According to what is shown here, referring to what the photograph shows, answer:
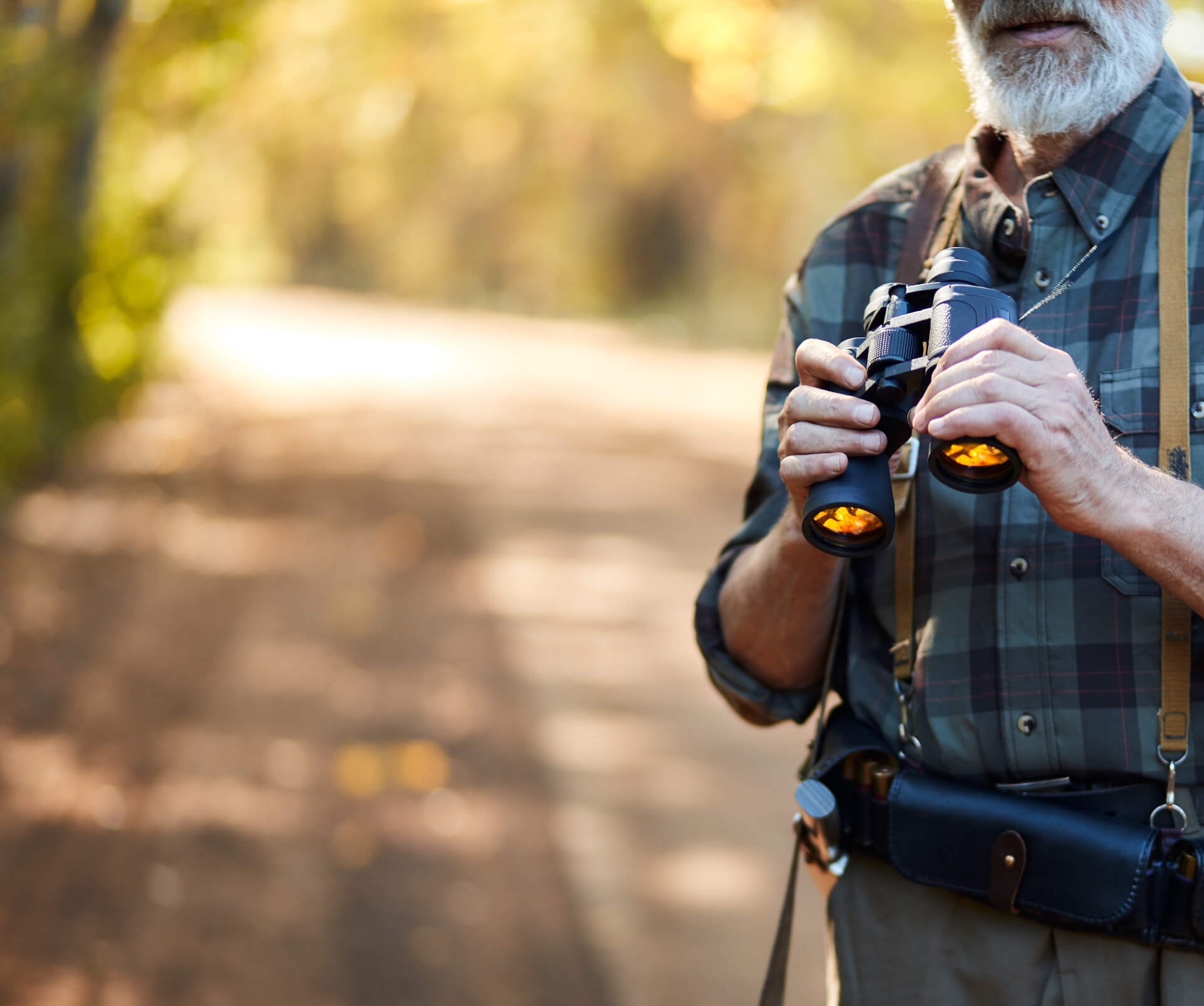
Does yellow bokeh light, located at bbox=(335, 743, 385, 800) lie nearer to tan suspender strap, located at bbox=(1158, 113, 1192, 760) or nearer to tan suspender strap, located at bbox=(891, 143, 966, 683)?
tan suspender strap, located at bbox=(891, 143, 966, 683)

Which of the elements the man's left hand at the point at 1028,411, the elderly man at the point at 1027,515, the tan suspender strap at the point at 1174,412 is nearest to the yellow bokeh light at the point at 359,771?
the elderly man at the point at 1027,515

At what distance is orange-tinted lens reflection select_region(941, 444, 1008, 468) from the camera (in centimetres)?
152

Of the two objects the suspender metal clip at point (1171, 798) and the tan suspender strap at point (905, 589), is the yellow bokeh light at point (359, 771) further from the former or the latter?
the suspender metal clip at point (1171, 798)

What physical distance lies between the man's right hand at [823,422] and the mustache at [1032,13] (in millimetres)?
602

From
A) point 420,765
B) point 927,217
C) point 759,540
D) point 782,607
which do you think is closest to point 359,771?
point 420,765

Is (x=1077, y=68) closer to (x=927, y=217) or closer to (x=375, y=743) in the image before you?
→ (x=927, y=217)

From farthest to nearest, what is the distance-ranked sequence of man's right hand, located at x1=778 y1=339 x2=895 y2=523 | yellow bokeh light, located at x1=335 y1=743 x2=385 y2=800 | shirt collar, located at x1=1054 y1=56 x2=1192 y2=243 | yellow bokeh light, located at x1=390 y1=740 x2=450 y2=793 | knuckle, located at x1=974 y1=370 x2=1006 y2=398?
1. yellow bokeh light, located at x1=390 y1=740 x2=450 y2=793
2. yellow bokeh light, located at x1=335 y1=743 x2=385 y2=800
3. shirt collar, located at x1=1054 y1=56 x2=1192 y2=243
4. man's right hand, located at x1=778 y1=339 x2=895 y2=523
5. knuckle, located at x1=974 y1=370 x2=1006 y2=398

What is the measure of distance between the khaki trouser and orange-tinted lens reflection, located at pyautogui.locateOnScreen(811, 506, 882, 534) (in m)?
0.57

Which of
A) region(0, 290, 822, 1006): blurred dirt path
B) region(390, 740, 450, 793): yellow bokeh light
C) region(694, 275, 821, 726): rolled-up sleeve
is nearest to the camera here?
region(694, 275, 821, 726): rolled-up sleeve

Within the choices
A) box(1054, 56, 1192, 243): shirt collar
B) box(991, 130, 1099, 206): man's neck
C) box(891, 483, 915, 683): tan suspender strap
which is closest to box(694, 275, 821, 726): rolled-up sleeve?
box(891, 483, 915, 683): tan suspender strap

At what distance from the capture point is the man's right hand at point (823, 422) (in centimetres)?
164

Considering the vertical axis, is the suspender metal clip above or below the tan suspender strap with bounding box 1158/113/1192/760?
below

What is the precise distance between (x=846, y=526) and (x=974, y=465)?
0.68 feet

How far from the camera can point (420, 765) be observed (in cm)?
585
